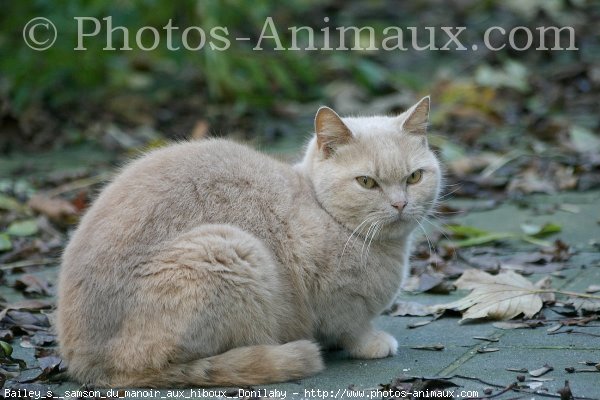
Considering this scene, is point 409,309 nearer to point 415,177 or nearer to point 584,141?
point 415,177

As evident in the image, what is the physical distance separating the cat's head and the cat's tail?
667 mm

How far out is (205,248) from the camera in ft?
10.5

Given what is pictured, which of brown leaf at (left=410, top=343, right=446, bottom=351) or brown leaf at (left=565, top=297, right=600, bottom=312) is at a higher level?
brown leaf at (left=565, top=297, right=600, bottom=312)

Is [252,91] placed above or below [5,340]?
above

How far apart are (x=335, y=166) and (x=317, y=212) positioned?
21 centimetres

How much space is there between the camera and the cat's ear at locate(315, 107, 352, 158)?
3.58m

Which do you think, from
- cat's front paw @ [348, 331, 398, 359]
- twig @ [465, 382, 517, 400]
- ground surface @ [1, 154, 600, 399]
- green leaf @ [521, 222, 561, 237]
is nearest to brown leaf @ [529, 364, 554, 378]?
ground surface @ [1, 154, 600, 399]

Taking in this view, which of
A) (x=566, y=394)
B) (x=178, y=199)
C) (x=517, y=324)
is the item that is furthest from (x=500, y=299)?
(x=178, y=199)

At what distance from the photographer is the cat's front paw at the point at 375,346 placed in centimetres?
347

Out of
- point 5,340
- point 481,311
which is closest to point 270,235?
point 481,311

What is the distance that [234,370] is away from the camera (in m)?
3.09

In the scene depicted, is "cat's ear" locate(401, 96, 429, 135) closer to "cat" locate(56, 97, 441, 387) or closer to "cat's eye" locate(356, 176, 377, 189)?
"cat" locate(56, 97, 441, 387)

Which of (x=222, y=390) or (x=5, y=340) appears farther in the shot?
(x=5, y=340)

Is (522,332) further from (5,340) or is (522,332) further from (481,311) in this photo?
(5,340)
